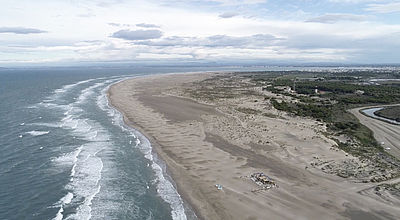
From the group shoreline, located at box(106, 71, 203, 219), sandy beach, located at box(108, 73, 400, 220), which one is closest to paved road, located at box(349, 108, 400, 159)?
sandy beach, located at box(108, 73, 400, 220)

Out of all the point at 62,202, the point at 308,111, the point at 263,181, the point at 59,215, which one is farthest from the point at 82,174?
the point at 308,111

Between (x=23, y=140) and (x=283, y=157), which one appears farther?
(x=23, y=140)

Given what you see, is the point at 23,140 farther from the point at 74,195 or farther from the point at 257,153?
the point at 257,153

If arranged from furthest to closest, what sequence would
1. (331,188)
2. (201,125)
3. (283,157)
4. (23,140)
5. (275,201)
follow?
1. (201,125)
2. (23,140)
3. (283,157)
4. (331,188)
5. (275,201)

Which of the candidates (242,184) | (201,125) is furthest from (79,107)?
(242,184)

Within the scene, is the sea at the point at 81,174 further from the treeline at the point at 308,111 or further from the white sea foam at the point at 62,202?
the treeline at the point at 308,111
